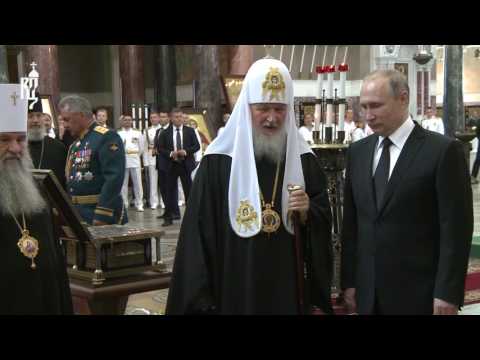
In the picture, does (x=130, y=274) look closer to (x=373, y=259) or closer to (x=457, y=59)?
(x=373, y=259)

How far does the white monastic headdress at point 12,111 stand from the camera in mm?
3196

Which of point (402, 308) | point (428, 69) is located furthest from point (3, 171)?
point (428, 69)

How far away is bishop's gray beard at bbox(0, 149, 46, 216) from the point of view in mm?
3102

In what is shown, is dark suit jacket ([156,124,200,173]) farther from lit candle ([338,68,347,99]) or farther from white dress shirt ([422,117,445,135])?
white dress shirt ([422,117,445,135])

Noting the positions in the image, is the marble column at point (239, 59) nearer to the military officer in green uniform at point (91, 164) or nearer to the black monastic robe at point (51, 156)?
the black monastic robe at point (51, 156)

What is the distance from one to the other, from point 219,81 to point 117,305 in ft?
42.1

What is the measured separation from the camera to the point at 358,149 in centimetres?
344

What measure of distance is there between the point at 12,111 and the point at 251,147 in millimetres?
1136

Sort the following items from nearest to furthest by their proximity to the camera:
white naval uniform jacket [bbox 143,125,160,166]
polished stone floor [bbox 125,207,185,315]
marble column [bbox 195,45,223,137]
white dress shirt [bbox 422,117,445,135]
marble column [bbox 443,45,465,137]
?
polished stone floor [bbox 125,207,185,315]
white naval uniform jacket [bbox 143,125,160,166]
marble column [bbox 443,45,465,137]
marble column [bbox 195,45,223,137]
white dress shirt [bbox 422,117,445,135]

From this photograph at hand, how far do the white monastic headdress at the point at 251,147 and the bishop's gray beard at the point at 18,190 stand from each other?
889mm

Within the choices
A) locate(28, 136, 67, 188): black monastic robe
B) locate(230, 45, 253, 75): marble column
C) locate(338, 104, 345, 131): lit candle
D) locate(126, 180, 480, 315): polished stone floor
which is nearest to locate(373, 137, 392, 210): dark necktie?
locate(338, 104, 345, 131): lit candle

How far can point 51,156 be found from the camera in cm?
670

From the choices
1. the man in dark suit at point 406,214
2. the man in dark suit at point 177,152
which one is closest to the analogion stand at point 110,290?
the man in dark suit at point 406,214

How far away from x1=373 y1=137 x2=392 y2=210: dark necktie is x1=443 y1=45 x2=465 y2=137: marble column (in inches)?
491
